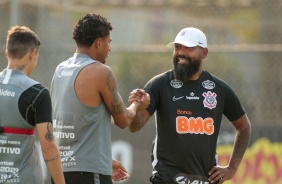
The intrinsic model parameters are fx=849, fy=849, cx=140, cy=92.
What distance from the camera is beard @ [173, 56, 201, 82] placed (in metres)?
7.89

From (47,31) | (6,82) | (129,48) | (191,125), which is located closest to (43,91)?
(6,82)

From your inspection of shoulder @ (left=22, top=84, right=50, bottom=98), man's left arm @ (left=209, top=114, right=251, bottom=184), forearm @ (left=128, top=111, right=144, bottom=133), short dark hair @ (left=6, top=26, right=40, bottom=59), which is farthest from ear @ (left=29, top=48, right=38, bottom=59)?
man's left arm @ (left=209, top=114, right=251, bottom=184)

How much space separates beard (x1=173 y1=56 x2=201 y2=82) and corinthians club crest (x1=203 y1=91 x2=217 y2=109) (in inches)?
9.4

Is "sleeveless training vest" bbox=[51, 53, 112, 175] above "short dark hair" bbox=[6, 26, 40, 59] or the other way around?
the other way around

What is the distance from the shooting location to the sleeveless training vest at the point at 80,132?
6.98 m

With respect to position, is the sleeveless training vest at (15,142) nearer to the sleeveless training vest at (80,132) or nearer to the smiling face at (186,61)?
the sleeveless training vest at (80,132)

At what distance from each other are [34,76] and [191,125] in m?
5.73

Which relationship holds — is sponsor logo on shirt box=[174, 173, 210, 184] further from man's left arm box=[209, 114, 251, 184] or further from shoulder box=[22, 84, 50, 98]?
shoulder box=[22, 84, 50, 98]

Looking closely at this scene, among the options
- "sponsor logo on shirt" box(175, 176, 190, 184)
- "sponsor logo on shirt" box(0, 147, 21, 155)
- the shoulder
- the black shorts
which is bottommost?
"sponsor logo on shirt" box(175, 176, 190, 184)

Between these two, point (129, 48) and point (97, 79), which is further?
point (129, 48)

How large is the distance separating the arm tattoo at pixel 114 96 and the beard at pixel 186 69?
1004 millimetres

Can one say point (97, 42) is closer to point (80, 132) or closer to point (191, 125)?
point (80, 132)

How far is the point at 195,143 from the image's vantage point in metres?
7.82

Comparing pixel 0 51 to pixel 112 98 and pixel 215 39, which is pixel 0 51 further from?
pixel 112 98
